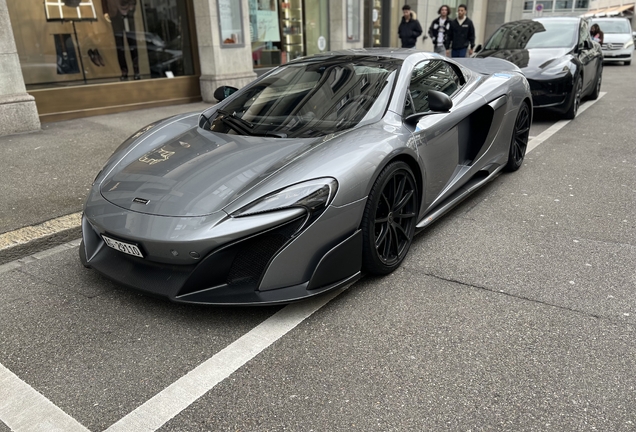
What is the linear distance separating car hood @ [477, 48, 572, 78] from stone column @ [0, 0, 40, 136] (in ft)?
23.2

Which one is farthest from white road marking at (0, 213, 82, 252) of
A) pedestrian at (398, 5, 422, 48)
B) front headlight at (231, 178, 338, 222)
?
pedestrian at (398, 5, 422, 48)

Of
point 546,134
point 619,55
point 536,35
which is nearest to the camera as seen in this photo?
point 546,134

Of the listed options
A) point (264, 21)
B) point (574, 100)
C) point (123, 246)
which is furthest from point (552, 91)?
point (123, 246)

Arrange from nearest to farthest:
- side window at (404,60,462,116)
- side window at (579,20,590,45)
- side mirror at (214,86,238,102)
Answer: side window at (404,60,462,116) → side mirror at (214,86,238,102) → side window at (579,20,590,45)

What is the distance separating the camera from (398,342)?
2615mm

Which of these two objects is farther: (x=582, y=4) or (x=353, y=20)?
(x=582, y=4)

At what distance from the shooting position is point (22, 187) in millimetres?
4918

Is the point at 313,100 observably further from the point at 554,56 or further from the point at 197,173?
the point at 554,56

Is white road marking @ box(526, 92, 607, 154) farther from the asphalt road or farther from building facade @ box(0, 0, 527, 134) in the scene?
building facade @ box(0, 0, 527, 134)

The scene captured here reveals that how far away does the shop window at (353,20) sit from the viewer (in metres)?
13.0

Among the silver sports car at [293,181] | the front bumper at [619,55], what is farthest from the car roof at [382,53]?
the front bumper at [619,55]

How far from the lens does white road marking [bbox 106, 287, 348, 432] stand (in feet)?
7.03

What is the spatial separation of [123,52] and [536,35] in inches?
279

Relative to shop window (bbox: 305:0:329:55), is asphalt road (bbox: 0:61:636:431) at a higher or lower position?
lower
